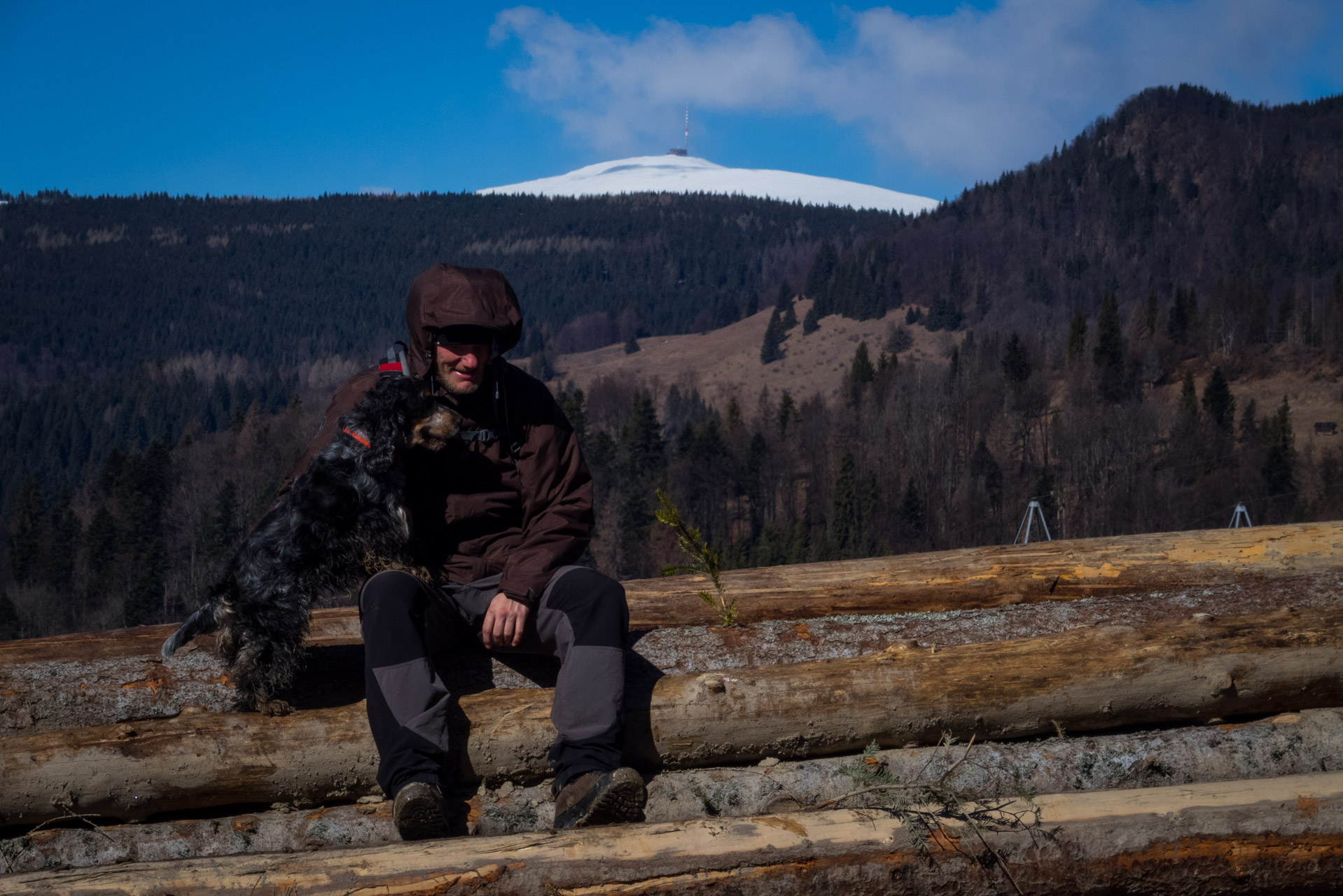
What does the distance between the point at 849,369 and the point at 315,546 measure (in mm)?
130995

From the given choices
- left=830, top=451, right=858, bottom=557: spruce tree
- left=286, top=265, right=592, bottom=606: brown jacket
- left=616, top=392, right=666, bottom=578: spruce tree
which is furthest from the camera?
left=830, top=451, right=858, bottom=557: spruce tree

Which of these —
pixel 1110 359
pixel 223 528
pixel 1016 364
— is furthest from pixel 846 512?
pixel 223 528

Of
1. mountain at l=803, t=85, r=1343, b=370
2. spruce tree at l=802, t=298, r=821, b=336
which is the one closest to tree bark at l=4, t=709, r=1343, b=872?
mountain at l=803, t=85, r=1343, b=370

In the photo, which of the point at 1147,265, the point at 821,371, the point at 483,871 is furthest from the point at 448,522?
the point at 1147,265

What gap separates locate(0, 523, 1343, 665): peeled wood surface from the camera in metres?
5.54

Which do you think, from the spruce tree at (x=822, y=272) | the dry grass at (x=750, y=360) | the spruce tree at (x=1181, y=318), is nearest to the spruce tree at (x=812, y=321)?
the dry grass at (x=750, y=360)

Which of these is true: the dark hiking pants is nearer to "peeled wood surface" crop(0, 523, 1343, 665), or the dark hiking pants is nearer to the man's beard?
the man's beard

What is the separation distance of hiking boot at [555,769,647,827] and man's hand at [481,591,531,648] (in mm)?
696

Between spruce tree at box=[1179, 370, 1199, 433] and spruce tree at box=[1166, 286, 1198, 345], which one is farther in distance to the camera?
spruce tree at box=[1166, 286, 1198, 345]

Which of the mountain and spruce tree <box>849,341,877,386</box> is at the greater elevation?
the mountain

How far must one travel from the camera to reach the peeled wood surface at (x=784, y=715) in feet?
12.3

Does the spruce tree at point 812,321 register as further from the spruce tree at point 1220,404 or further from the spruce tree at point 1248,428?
the spruce tree at point 1248,428

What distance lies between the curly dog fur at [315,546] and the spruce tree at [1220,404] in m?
92.2

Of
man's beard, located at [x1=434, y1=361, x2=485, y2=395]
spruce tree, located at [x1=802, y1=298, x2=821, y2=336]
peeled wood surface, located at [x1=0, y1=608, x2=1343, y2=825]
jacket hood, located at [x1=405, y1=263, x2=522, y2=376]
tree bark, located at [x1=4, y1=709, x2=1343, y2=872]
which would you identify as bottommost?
tree bark, located at [x1=4, y1=709, x2=1343, y2=872]
